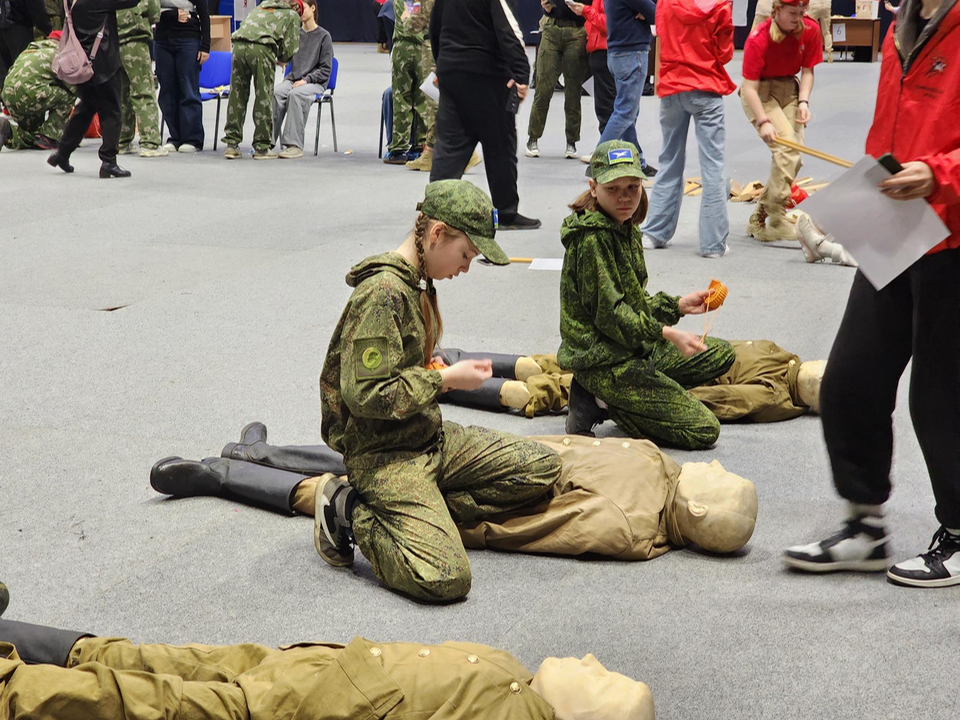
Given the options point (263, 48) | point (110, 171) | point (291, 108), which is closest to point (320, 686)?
point (110, 171)

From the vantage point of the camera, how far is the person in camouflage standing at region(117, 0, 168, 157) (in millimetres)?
9930

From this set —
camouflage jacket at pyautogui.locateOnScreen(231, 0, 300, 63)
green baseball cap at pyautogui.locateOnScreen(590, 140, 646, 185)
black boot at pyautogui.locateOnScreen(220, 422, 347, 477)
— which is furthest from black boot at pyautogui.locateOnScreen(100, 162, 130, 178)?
green baseball cap at pyautogui.locateOnScreen(590, 140, 646, 185)

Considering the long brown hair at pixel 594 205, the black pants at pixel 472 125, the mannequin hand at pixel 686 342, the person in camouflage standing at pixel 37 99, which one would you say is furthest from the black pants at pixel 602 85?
the mannequin hand at pixel 686 342

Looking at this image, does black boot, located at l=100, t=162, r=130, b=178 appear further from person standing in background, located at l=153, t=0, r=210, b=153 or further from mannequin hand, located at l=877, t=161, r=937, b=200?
mannequin hand, located at l=877, t=161, r=937, b=200

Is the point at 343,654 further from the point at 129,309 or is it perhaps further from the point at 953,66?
the point at 129,309

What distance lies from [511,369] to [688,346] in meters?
1.18

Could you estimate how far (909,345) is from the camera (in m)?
2.77

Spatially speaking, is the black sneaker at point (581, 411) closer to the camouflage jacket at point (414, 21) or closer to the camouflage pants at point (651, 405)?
the camouflage pants at point (651, 405)

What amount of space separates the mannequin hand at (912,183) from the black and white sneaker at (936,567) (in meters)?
0.95

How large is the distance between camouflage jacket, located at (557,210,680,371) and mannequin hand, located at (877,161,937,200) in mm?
1254

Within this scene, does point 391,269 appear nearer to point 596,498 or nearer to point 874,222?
point 596,498

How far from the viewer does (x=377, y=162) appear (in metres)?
10.6

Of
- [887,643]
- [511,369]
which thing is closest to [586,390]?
[511,369]

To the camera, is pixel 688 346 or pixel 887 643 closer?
pixel 887 643
